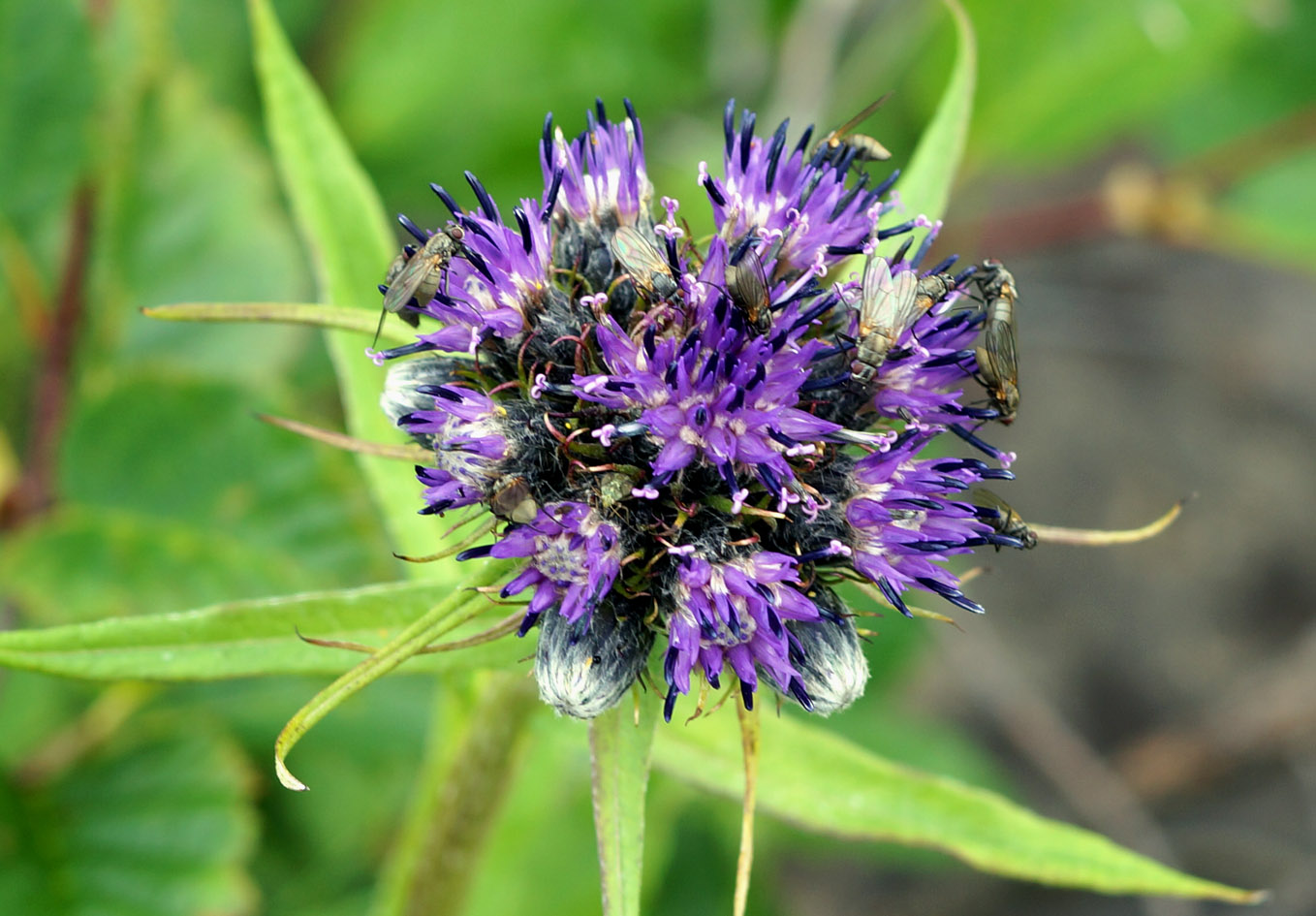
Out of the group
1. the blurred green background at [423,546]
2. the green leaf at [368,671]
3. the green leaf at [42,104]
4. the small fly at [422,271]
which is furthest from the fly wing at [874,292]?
the green leaf at [42,104]

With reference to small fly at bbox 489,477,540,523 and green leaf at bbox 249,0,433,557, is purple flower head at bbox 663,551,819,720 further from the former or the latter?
green leaf at bbox 249,0,433,557

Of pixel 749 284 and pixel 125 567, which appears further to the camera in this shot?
pixel 125 567

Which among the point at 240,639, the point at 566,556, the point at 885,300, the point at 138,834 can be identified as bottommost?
the point at 138,834

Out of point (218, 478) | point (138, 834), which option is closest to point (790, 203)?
point (218, 478)

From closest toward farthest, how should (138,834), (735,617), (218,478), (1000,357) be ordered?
(735,617) < (1000,357) < (138,834) < (218,478)

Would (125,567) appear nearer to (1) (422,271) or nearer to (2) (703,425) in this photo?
(1) (422,271)

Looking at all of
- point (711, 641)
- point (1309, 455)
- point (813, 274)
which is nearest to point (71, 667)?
point (711, 641)

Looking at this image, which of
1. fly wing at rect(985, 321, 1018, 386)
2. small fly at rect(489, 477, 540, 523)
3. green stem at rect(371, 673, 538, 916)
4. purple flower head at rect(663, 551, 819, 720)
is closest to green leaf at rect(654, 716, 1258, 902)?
green stem at rect(371, 673, 538, 916)
